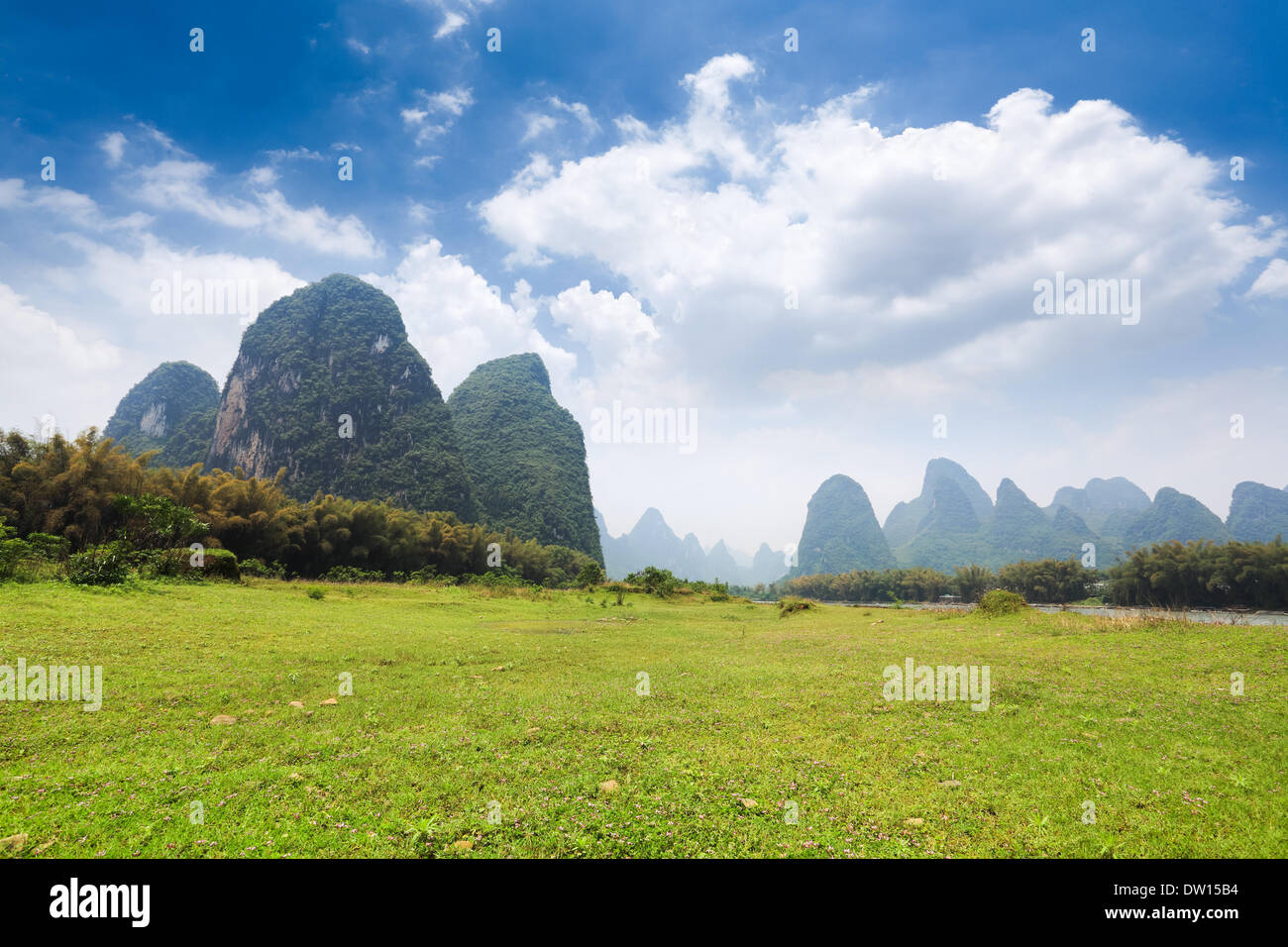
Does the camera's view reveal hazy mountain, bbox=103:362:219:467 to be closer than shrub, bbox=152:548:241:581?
No

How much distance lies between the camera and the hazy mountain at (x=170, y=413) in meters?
136

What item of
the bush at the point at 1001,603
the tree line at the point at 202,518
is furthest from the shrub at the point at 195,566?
the bush at the point at 1001,603

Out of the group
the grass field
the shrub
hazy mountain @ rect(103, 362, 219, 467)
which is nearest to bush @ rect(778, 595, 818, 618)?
the grass field

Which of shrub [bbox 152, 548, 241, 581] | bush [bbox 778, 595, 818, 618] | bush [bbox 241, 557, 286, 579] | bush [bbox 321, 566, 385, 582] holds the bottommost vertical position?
bush [bbox 778, 595, 818, 618]

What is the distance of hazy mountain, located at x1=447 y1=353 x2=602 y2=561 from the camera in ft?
439

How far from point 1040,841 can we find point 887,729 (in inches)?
166

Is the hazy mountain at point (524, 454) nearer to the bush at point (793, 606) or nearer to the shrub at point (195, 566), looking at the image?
the bush at point (793, 606)

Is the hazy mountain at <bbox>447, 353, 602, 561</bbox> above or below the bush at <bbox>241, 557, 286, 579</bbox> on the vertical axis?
above

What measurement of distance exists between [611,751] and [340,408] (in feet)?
444

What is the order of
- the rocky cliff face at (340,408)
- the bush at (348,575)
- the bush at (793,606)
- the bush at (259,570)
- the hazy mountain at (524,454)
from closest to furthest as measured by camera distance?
1. the bush at (259,570)
2. the bush at (348,575)
3. the bush at (793,606)
4. the rocky cliff face at (340,408)
5. the hazy mountain at (524,454)

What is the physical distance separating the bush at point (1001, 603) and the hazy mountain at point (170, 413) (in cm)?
16733

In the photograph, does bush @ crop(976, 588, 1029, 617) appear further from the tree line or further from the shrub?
the tree line

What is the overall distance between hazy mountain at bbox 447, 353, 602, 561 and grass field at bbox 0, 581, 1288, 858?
11425cm
